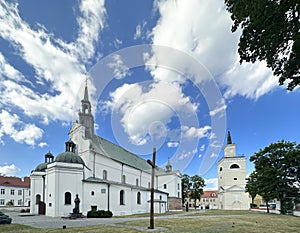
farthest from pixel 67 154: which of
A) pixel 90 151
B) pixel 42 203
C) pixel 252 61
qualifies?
pixel 252 61

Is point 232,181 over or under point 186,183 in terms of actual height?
over

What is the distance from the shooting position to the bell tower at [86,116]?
36.7m

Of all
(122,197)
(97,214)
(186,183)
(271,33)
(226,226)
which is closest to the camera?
(271,33)

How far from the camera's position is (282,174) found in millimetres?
33781

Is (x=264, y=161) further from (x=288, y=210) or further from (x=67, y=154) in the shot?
(x=67, y=154)

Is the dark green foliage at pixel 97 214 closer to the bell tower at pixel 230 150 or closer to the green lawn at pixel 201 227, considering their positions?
the green lawn at pixel 201 227

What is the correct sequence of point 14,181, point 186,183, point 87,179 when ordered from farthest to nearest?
1. point 14,181
2. point 186,183
3. point 87,179

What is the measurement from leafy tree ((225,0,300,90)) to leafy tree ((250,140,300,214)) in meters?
27.2

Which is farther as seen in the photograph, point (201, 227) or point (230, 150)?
point (230, 150)

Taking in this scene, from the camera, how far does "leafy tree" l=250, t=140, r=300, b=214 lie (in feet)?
110

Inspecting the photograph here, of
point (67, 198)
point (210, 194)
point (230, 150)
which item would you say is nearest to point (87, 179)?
point (67, 198)

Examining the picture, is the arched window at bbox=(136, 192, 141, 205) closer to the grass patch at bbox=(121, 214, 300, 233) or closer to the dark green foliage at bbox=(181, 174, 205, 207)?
the grass patch at bbox=(121, 214, 300, 233)

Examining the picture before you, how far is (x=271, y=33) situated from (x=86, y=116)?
31.8m

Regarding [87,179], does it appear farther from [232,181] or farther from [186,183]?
[232,181]
